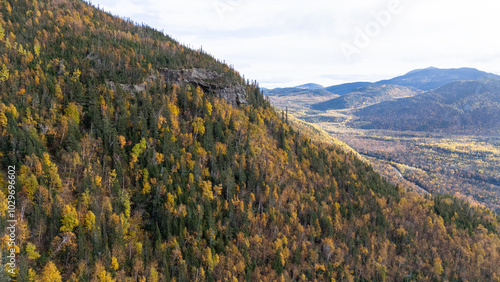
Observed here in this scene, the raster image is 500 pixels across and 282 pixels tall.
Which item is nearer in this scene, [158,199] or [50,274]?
[50,274]

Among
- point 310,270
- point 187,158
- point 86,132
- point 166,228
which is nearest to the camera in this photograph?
point 166,228

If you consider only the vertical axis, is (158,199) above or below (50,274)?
above

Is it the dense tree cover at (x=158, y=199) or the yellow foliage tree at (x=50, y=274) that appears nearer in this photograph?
the yellow foliage tree at (x=50, y=274)

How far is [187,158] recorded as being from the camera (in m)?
157

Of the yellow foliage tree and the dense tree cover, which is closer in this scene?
the yellow foliage tree

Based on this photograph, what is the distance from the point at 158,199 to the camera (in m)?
129

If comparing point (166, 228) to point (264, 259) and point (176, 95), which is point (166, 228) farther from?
point (176, 95)

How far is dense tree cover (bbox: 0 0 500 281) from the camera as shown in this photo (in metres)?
100

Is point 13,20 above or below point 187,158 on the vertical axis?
above

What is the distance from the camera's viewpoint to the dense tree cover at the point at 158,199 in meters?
100

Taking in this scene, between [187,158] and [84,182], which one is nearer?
[84,182]

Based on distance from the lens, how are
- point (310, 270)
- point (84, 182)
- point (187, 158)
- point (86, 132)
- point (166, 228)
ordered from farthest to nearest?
point (187, 158), point (310, 270), point (86, 132), point (166, 228), point (84, 182)

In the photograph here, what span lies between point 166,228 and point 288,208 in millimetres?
83066

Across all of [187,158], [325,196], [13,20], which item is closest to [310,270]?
[325,196]
